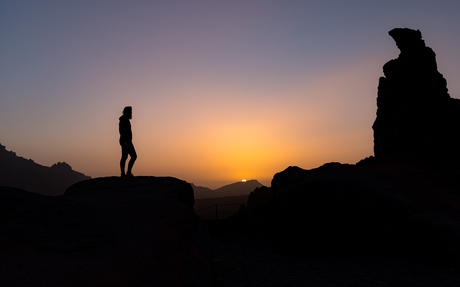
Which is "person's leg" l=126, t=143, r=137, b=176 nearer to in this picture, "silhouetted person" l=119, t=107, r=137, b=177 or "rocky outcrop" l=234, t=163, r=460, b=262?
"silhouetted person" l=119, t=107, r=137, b=177

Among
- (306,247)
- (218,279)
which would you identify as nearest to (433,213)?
(306,247)

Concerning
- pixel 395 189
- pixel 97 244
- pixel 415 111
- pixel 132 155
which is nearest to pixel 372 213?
pixel 395 189

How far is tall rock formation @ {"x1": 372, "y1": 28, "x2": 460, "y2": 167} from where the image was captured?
39.7 ft

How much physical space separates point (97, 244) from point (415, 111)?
12685 mm

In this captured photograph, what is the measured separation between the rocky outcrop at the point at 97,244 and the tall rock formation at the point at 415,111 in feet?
32.8

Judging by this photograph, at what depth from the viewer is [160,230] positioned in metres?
4.83

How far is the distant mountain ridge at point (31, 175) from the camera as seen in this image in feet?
475

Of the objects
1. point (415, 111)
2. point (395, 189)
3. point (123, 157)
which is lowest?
point (395, 189)

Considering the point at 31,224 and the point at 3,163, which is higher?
the point at 3,163

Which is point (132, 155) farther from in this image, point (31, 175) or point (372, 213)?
point (31, 175)

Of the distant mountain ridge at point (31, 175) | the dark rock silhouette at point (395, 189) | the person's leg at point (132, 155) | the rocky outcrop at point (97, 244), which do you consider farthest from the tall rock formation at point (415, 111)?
the distant mountain ridge at point (31, 175)

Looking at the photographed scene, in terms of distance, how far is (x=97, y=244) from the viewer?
377 cm

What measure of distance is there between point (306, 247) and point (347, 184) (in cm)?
224

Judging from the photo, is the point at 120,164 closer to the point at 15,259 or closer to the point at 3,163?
the point at 15,259
